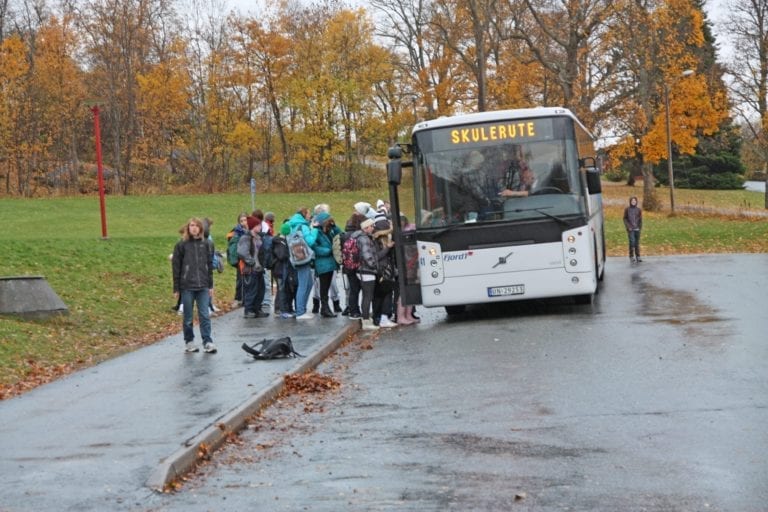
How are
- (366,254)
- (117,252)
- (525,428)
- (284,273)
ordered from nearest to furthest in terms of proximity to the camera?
(525,428), (366,254), (284,273), (117,252)

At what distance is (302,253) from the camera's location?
19578mm

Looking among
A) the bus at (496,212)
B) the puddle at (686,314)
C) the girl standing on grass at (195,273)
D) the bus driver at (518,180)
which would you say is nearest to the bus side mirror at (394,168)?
the bus at (496,212)

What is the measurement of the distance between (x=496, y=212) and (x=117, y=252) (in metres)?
15.1

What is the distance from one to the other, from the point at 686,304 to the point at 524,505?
13570 mm

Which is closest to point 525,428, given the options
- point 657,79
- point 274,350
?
point 274,350

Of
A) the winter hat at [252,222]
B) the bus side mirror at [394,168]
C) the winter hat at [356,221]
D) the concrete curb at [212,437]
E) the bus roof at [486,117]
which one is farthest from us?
the winter hat at [252,222]

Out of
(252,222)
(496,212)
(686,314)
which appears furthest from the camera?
(252,222)

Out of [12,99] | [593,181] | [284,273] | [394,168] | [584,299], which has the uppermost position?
[12,99]

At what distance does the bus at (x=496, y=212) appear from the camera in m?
18.5

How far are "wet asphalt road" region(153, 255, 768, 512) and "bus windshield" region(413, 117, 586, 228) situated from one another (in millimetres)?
2389

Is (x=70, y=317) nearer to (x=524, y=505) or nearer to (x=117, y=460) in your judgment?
(x=117, y=460)

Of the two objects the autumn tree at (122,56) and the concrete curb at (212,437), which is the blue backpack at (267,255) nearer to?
the concrete curb at (212,437)

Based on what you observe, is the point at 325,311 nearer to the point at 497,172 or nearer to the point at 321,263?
the point at 321,263

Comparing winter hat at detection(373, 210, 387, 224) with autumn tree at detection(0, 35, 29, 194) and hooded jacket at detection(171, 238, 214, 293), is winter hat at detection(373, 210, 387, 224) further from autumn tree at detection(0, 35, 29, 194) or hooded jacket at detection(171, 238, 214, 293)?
autumn tree at detection(0, 35, 29, 194)
